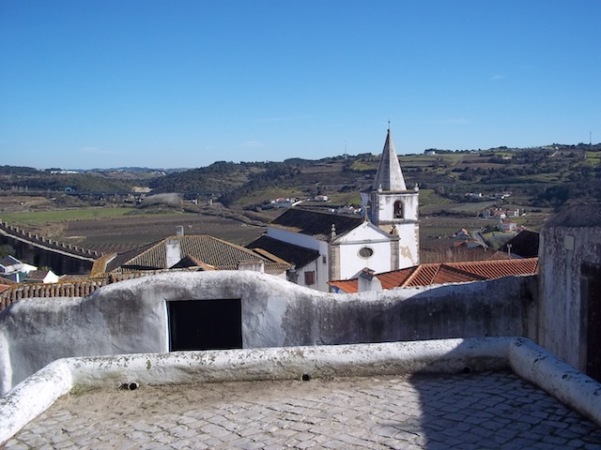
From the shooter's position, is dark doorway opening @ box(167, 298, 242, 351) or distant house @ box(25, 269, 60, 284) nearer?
dark doorway opening @ box(167, 298, 242, 351)

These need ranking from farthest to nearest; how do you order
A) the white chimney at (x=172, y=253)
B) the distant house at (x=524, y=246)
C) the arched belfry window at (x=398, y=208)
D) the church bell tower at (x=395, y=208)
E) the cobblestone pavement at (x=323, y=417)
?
the arched belfry window at (x=398, y=208)
the church bell tower at (x=395, y=208)
the distant house at (x=524, y=246)
the white chimney at (x=172, y=253)
the cobblestone pavement at (x=323, y=417)

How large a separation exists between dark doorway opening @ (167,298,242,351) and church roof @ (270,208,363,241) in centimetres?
2654

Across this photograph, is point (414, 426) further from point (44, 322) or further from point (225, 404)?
point (44, 322)

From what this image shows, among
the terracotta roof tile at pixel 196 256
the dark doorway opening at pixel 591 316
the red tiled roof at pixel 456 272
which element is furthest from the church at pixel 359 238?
the dark doorway opening at pixel 591 316

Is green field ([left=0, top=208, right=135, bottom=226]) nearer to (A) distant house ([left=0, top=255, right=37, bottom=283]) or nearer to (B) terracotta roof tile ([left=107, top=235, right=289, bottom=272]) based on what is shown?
(A) distant house ([left=0, top=255, right=37, bottom=283])

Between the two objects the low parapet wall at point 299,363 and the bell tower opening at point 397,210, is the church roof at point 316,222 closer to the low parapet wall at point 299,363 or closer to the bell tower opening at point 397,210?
the bell tower opening at point 397,210

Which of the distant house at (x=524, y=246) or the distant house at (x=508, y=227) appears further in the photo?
the distant house at (x=508, y=227)

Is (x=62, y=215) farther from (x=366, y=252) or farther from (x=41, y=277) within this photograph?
(x=41, y=277)

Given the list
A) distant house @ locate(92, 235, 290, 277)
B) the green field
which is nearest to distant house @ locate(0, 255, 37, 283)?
distant house @ locate(92, 235, 290, 277)

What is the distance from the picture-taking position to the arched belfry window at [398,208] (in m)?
35.7

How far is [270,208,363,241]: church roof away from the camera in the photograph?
110ft

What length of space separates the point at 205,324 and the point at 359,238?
26.9 metres

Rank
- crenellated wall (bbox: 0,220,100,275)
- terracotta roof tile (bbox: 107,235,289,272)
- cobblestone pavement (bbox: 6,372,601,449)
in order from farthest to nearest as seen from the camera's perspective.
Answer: crenellated wall (bbox: 0,220,100,275) < terracotta roof tile (bbox: 107,235,289,272) < cobblestone pavement (bbox: 6,372,601,449)

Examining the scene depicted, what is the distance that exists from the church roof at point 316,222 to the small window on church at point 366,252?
4.71ft
